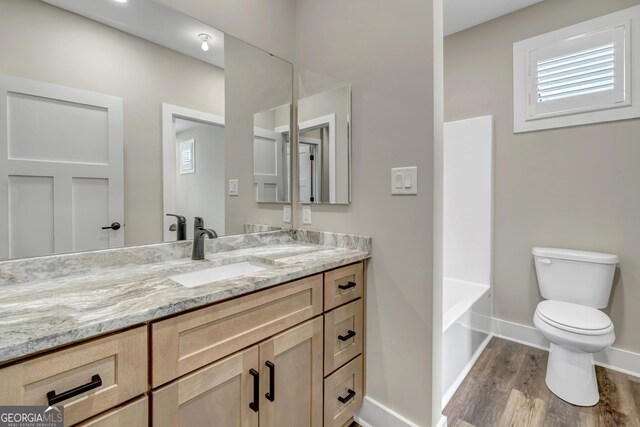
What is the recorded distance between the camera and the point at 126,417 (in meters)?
0.71

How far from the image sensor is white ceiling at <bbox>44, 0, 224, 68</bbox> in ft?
3.67

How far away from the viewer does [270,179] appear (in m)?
1.82

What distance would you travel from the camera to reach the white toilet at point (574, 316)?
1.61 m

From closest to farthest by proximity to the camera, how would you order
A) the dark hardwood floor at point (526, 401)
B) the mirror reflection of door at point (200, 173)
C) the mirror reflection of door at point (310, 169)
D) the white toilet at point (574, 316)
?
Answer: the mirror reflection of door at point (200, 173), the dark hardwood floor at point (526, 401), the white toilet at point (574, 316), the mirror reflection of door at point (310, 169)

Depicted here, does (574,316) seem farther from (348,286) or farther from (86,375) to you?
(86,375)

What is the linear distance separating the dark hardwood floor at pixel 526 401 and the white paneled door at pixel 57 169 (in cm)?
195

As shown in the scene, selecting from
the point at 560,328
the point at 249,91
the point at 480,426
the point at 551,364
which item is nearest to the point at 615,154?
the point at 560,328

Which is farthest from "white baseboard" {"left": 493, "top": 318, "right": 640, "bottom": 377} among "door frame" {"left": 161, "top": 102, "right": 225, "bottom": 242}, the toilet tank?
"door frame" {"left": 161, "top": 102, "right": 225, "bottom": 242}

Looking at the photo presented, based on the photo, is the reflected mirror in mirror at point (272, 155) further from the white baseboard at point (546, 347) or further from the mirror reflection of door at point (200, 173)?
the white baseboard at point (546, 347)

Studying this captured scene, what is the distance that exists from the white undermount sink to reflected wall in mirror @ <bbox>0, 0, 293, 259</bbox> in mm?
246

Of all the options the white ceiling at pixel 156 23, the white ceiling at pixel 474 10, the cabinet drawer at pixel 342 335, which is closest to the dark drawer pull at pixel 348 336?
the cabinet drawer at pixel 342 335

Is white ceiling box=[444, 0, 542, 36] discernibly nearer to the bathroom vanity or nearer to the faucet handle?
the bathroom vanity

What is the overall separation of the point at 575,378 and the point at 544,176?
136 cm

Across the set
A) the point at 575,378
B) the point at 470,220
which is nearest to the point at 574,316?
the point at 575,378
